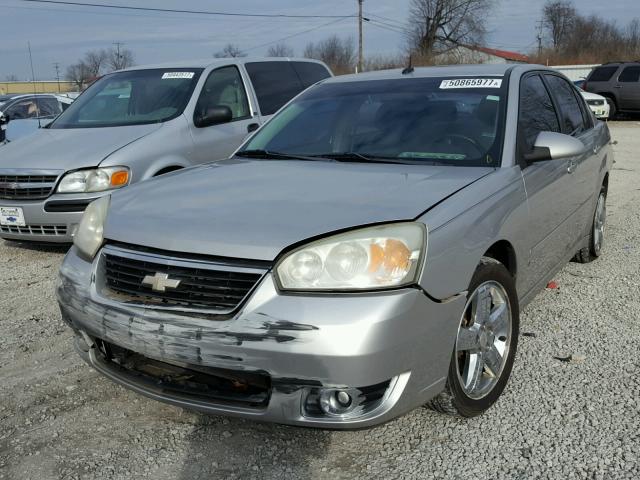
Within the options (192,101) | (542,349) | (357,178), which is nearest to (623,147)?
(192,101)

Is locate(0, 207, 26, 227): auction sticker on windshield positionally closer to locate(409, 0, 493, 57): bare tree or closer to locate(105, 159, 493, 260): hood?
locate(105, 159, 493, 260): hood

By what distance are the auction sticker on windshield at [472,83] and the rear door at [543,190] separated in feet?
0.52

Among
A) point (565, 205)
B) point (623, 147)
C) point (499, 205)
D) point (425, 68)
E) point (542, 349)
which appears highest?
point (425, 68)

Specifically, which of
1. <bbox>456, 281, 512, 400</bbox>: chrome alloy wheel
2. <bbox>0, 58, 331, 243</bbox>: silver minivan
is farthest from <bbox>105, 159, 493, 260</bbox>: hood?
Answer: <bbox>0, 58, 331, 243</bbox>: silver minivan

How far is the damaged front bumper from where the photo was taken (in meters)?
2.24

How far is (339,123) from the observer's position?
3.92 meters

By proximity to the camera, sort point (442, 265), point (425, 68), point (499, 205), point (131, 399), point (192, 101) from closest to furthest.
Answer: point (442, 265)
point (499, 205)
point (131, 399)
point (425, 68)
point (192, 101)

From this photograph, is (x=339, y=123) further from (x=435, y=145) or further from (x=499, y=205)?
(x=499, y=205)

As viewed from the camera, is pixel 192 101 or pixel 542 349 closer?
pixel 542 349

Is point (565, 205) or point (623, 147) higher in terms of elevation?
point (565, 205)

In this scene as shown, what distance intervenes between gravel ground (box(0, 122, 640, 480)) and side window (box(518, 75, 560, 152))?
1197 millimetres

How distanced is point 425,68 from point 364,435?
8.13ft

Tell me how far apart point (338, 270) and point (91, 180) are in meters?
3.79

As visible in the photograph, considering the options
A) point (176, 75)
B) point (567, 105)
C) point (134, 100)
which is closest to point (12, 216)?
point (134, 100)
